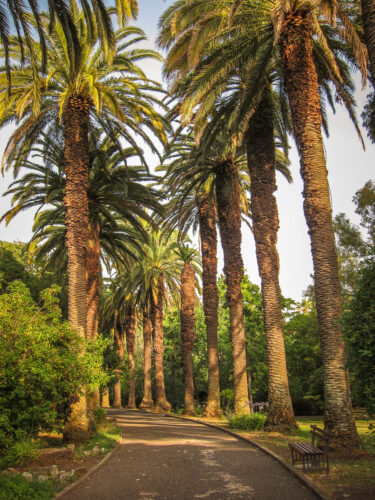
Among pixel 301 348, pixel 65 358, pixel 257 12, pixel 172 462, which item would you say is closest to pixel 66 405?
pixel 65 358

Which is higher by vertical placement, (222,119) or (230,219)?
(222,119)

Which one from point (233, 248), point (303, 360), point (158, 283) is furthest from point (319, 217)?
point (158, 283)

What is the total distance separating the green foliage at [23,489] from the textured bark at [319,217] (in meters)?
6.27

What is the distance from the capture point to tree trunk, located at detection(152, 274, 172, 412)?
109 ft

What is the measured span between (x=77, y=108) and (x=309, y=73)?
7.81 m

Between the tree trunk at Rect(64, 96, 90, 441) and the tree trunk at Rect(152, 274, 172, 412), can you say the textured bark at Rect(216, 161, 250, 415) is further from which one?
the tree trunk at Rect(152, 274, 172, 412)

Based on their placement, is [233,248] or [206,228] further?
[206,228]

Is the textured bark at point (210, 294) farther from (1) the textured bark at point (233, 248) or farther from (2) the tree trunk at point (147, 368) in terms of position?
(2) the tree trunk at point (147, 368)

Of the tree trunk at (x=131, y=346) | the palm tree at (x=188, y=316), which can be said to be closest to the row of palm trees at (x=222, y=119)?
the palm tree at (x=188, y=316)

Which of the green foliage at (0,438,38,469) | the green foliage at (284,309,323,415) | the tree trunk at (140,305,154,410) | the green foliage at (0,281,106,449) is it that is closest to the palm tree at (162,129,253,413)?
the green foliage at (0,281,106,449)

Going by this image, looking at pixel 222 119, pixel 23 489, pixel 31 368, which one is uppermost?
pixel 222 119

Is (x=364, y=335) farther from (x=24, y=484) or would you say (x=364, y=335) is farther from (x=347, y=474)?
(x=24, y=484)

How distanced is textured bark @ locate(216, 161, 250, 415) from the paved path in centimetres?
733

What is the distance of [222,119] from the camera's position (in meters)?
16.9
